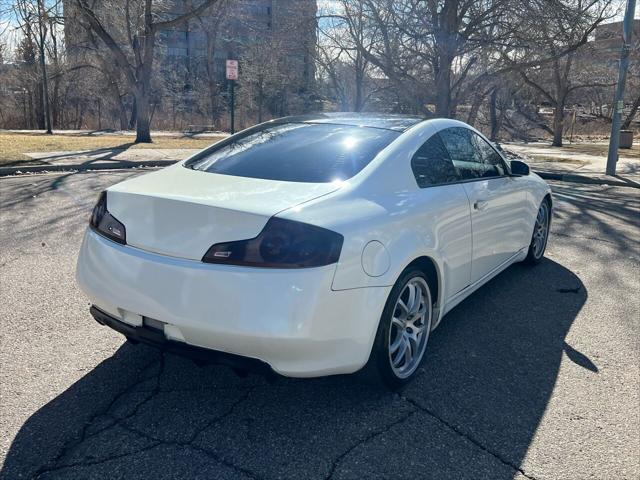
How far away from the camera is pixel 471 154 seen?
4344mm

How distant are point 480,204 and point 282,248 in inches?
79.1

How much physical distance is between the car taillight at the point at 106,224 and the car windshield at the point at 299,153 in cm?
70

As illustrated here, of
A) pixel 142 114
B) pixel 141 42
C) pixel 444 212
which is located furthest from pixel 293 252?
pixel 141 42

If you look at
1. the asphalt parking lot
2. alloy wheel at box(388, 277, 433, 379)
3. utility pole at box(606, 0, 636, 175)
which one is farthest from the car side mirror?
utility pole at box(606, 0, 636, 175)

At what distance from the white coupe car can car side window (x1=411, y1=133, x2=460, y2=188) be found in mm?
14

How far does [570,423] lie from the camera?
2.92 meters

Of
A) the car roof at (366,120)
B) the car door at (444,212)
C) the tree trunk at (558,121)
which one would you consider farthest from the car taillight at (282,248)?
the tree trunk at (558,121)

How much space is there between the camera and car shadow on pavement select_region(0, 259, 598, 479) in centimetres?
247

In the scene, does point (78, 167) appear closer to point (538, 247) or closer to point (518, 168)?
point (538, 247)

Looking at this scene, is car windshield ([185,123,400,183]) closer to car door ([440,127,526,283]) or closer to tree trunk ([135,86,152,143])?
car door ([440,127,526,283])

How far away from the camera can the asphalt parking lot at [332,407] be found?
2.50m

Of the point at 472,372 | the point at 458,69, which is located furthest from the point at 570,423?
the point at 458,69

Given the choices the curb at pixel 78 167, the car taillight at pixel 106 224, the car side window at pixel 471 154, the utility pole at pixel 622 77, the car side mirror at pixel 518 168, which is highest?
the utility pole at pixel 622 77

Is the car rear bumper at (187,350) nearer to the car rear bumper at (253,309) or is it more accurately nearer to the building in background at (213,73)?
the car rear bumper at (253,309)
